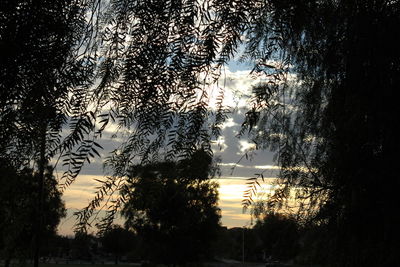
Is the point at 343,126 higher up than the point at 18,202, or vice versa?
the point at 343,126

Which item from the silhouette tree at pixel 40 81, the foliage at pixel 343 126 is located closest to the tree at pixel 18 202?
the silhouette tree at pixel 40 81

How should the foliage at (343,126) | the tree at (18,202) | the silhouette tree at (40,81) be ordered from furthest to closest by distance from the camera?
the foliage at (343,126)
the tree at (18,202)
the silhouette tree at (40,81)

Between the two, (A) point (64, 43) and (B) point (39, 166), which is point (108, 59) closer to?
(A) point (64, 43)

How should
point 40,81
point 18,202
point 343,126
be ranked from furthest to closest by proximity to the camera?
1. point 343,126
2. point 18,202
3. point 40,81

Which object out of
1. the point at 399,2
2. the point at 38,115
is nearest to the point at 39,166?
the point at 38,115

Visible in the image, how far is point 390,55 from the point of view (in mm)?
4727

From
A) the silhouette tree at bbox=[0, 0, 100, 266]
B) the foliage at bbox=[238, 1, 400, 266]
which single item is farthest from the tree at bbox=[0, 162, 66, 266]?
the foliage at bbox=[238, 1, 400, 266]

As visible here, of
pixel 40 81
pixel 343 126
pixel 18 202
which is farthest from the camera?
pixel 343 126

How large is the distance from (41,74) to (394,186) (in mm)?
5189

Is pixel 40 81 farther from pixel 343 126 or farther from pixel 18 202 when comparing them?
pixel 343 126

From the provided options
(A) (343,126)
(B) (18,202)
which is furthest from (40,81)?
(A) (343,126)

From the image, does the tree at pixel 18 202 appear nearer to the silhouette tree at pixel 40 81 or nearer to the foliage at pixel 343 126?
the silhouette tree at pixel 40 81

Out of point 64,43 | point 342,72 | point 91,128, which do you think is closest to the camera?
point 91,128

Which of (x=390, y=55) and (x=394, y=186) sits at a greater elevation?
(x=390, y=55)
